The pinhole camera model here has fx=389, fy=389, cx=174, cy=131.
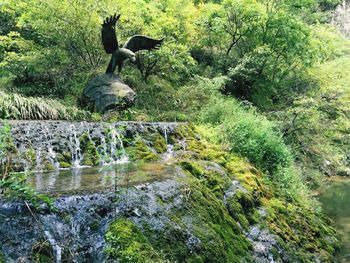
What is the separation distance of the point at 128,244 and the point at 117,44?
357 inches

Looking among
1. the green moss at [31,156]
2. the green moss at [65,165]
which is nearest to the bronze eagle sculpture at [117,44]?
the green moss at [65,165]

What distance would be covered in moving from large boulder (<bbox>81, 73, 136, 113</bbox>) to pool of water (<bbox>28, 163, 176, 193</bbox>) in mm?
4208

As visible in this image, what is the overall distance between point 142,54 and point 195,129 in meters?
5.00

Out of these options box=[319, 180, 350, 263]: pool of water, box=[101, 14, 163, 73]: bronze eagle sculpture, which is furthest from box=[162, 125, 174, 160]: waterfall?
box=[319, 180, 350, 263]: pool of water

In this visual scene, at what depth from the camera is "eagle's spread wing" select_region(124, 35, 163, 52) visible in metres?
12.6

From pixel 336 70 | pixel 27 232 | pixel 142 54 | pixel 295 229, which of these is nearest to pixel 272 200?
pixel 295 229

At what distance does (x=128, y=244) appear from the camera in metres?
4.30

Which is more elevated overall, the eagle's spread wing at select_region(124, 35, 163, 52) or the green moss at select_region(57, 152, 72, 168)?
the eagle's spread wing at select_region(124, 35, 163, 52)

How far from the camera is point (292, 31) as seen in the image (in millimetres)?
16672

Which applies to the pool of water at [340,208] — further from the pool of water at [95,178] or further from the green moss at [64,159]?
the green moss at [64,159]

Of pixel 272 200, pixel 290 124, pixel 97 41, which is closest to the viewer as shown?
pixel 272 200

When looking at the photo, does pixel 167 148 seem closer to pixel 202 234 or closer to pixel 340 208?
pixel 202 234

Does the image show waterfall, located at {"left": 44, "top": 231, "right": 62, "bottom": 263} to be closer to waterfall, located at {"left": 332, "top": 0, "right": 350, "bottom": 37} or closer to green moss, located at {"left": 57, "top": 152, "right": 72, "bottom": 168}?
green moss, located at {"left": 57, "top": 152, "right": 72, "bottom": 168}

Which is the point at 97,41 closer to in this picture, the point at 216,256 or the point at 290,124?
the point at 290,124
